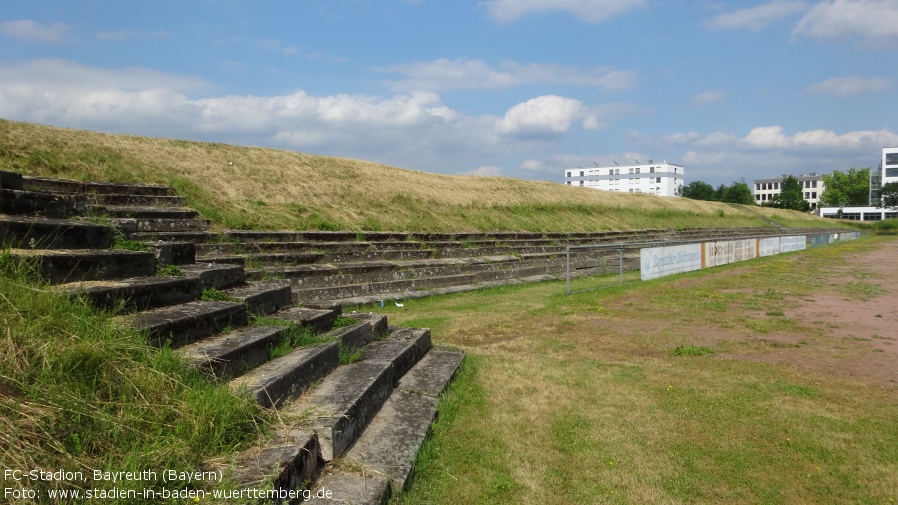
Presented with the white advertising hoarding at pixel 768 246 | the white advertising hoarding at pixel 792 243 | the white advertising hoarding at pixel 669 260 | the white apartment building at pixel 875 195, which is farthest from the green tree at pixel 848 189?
the white advertising hoarding at pixel 669 260

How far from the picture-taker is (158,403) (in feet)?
9.82

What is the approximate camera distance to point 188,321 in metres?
4.30

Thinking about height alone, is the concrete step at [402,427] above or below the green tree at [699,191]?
below

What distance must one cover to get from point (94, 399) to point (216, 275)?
3258mm

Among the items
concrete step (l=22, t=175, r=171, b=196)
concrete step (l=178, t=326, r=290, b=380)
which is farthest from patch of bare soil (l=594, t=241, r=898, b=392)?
concrete step (l=22, t=175, r=171, b=196)

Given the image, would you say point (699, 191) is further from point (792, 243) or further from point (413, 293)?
point (413, 293)

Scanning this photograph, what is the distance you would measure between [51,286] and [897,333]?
12155 mm

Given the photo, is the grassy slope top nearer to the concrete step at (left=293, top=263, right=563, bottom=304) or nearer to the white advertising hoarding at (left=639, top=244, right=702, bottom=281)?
the concrete step at (left=293, top=263, right=563, bottom=304)

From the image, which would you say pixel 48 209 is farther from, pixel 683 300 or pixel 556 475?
pixel 683 300

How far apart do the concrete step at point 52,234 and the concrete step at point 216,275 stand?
2.70 ft

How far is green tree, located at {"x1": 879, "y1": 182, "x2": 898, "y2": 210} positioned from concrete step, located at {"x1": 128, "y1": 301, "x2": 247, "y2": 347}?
11598cm

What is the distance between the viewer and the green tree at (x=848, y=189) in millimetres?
108375

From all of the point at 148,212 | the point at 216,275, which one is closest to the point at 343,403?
the point at 216,275

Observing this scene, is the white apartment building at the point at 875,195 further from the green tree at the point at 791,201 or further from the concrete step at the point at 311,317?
the concrete step at the point at 311,317
